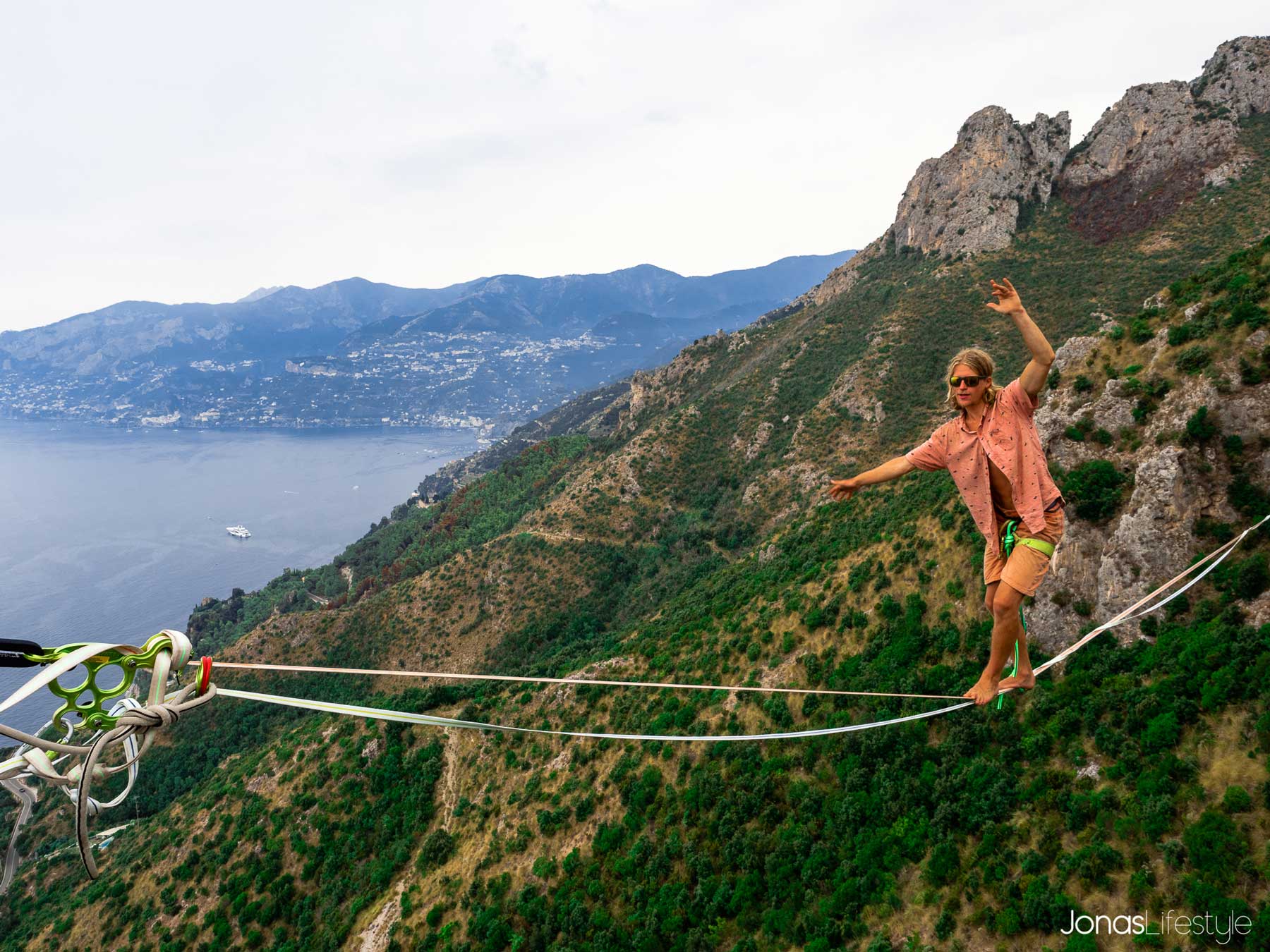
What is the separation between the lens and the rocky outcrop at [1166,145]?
50.5 m

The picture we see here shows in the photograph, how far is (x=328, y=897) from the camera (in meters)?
24.9

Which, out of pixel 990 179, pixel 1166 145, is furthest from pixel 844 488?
pixel 990 179

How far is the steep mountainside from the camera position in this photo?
11.0 metres

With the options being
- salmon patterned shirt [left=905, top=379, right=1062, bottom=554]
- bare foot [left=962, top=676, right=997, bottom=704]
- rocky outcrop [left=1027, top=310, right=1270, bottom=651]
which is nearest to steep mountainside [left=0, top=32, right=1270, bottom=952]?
rocky outcrop [left=1027, top=310, right=1270, bottom=651]

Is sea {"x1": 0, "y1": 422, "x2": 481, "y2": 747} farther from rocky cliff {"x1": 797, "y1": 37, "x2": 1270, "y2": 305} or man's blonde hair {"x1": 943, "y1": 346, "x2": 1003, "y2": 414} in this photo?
rocky cliff {"x1": 797, "y1": 37, "x2": 1270, "y2": 305}

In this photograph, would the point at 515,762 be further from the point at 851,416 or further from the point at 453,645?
the point at 851,416

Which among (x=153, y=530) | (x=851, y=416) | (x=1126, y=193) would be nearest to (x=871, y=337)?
(x=851, y=416)

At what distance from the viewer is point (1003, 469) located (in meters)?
4.79

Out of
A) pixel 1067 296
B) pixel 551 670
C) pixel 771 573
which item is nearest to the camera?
pixel 771 573

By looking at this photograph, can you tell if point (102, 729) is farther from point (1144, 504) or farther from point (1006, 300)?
point (1144, 504)

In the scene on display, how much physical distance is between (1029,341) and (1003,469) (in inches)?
42.0

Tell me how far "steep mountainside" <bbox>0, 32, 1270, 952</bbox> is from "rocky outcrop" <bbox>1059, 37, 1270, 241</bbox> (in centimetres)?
58

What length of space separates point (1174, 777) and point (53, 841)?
2765 inches

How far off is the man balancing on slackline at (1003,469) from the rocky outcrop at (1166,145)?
63.9m
